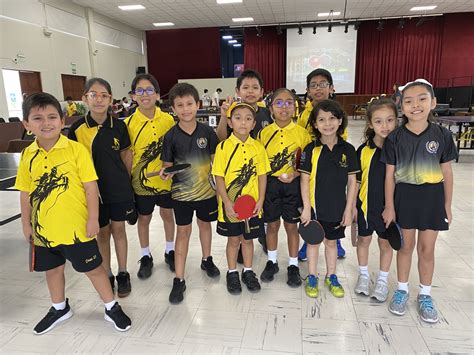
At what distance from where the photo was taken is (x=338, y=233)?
2145 millimetres

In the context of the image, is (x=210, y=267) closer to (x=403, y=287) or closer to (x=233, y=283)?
(x=233, y=283)

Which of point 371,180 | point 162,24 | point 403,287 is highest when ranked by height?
point 162,24

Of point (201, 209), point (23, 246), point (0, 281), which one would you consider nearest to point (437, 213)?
point (201, 209)

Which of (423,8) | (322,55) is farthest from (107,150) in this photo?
(322,55)

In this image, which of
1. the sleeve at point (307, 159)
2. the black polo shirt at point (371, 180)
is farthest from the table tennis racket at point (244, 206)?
the black polo shirt at point (371, 180)

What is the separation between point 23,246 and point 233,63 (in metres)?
21.5

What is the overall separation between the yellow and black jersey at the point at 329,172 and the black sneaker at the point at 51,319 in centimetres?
167

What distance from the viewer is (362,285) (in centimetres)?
221

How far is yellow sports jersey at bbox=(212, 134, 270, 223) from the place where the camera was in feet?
6.83

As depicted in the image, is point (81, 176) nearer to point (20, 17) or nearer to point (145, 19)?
point (20, 17)

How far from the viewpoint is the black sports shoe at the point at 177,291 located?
2159 millimetres

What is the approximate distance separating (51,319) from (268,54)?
15277 millimetres

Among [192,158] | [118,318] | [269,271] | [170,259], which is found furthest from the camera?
[170,259]

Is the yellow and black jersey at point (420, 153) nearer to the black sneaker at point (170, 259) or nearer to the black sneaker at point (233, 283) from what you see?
the black sneaker at point (233, 283)
